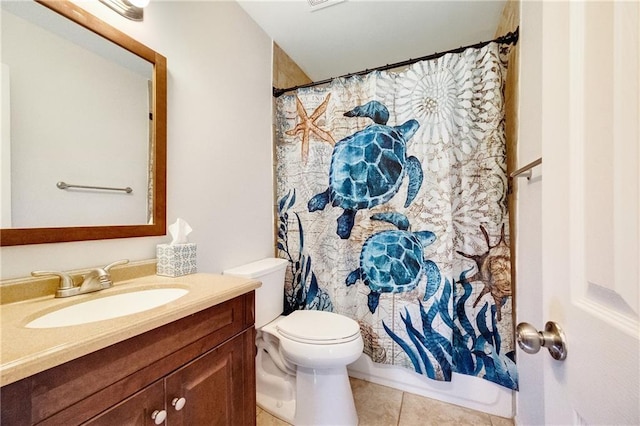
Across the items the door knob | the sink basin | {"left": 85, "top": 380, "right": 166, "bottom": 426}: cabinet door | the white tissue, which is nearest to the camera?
the door knob

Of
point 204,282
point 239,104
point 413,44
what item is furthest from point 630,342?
point 413,44

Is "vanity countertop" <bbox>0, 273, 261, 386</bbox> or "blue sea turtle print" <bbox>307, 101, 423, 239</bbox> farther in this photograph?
"blue sea turtle print" <bbox>307, 101, 423, 239</bbox>

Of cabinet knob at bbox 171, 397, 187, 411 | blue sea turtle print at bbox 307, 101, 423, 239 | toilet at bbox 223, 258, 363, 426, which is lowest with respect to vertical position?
toilet at bbox 223, 258, 363, 426

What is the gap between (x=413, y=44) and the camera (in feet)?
6.05

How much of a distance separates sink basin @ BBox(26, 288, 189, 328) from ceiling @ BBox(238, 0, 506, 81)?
5.49 feet

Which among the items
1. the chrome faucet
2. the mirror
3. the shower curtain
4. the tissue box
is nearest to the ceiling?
the shower curtain

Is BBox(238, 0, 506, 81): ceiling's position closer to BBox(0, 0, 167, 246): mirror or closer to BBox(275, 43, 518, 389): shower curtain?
BBox(275, 43, 518, 389): shower curtain

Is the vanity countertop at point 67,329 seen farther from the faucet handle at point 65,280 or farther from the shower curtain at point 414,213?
the shower curtain at point 414,213

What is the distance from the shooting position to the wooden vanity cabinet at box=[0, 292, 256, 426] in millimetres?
486

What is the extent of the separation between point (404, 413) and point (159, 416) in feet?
4.20

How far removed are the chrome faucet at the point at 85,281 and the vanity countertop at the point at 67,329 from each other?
0.06ft

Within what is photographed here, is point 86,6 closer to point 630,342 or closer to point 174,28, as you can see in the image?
point 174,28

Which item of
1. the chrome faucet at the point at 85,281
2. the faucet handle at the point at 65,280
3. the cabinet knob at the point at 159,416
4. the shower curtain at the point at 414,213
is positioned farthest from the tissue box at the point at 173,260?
the shower curtain at the point at 414,213

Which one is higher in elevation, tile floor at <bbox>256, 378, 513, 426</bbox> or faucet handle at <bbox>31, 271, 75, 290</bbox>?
faucet handle at <bbox>31, 271, 75, 290</bbox>
